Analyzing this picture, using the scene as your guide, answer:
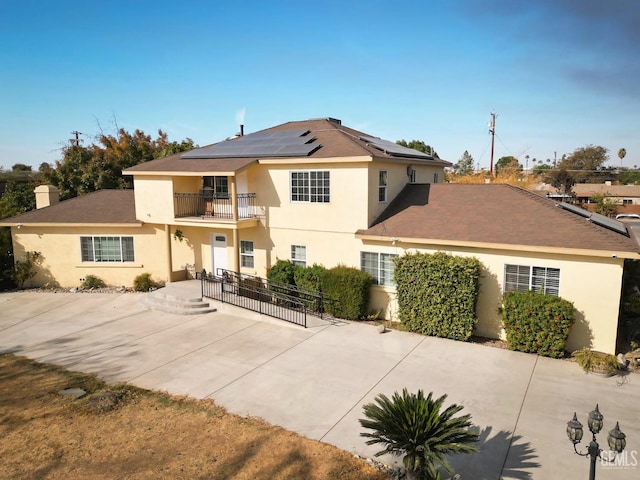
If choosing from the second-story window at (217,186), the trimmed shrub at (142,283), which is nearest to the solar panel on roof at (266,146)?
the second-story window at (217,186)

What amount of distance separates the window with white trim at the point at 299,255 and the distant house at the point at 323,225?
0.06 metres

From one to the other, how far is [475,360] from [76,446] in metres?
9.67

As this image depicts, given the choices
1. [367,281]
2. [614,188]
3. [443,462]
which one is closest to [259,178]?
[367,281]

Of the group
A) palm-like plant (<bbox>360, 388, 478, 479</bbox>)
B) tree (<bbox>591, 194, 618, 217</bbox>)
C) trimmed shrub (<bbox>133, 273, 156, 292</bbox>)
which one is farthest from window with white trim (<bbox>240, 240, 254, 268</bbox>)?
tree (<bbox>591, 194, 618, 217</bbox>)

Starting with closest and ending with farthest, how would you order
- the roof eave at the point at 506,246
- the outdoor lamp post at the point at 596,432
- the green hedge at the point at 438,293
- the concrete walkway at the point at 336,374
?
the outdoor lamp post at the point at 596,432 → the concrete walkway at the point at 336,374 → the roof eave at the point at 506,246 → the green hedge at the point at 438,293

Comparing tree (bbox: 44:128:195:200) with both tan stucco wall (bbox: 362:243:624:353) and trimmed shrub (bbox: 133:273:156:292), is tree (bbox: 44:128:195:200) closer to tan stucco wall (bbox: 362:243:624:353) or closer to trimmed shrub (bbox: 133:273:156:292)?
trimmed shrub (bbox: 133:273:156:292)

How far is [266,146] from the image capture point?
18.4 metres

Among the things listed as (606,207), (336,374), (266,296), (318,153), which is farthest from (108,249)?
(606,207)

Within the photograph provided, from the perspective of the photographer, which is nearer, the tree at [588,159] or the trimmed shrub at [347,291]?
the trimmed shrub at [347,291]

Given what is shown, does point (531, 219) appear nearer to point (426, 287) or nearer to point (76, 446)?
point (426, 287)

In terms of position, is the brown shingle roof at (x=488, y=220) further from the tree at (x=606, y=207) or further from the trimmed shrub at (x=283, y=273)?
the tree at (x=606, y=207)

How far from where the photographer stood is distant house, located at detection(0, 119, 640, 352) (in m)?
12.5

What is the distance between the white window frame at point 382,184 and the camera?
657 inches

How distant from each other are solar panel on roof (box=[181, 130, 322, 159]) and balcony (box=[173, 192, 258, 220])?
175cm
